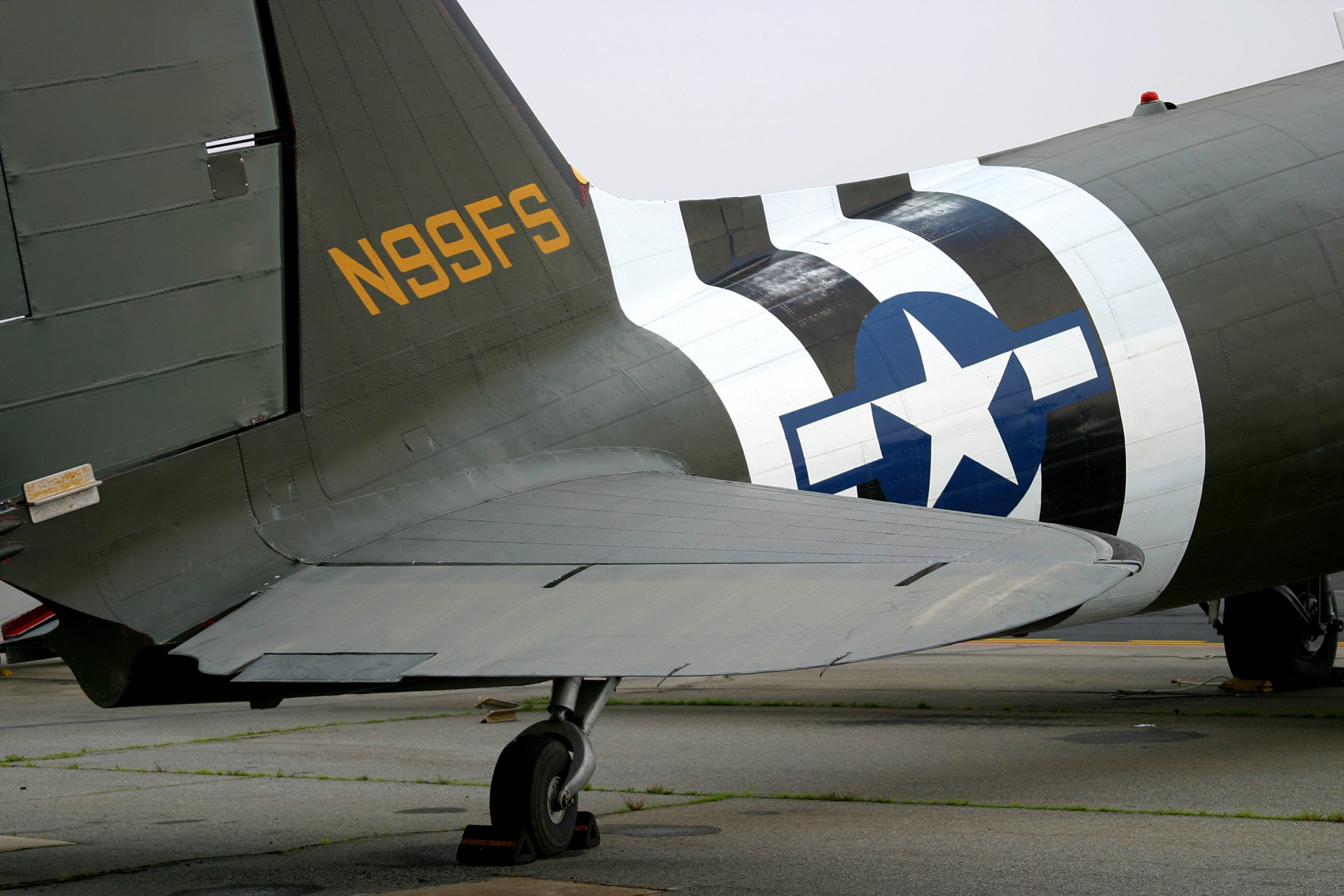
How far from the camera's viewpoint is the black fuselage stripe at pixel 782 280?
8422 millimetres

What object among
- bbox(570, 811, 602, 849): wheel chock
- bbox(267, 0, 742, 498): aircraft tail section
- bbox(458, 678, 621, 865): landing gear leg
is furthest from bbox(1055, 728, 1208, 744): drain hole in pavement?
→ bbox(458, 678, 621, 865): landing gear leg

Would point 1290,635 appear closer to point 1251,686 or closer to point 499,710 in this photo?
point 1251,686

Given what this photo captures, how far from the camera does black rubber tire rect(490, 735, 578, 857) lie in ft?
21.0

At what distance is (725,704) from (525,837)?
29.8ft

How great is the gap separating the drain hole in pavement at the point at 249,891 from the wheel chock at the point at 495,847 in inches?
28.6

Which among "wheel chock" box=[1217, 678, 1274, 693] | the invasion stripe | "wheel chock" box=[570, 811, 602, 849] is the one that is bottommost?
"wheel chock" box=[1217, 678, 1274, 693]

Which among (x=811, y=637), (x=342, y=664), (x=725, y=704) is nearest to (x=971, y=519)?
(x=811, y=637)

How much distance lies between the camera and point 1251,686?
557 inches

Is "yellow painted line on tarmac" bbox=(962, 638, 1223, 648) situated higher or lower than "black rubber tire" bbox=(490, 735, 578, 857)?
lower

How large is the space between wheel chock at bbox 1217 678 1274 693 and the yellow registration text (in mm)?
9918

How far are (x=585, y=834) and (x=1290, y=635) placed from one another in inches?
381

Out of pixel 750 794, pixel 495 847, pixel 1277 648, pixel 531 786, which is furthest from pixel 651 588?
pixel 1277 648

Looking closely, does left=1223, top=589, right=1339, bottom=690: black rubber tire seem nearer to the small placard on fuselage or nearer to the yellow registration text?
the yellow registration text

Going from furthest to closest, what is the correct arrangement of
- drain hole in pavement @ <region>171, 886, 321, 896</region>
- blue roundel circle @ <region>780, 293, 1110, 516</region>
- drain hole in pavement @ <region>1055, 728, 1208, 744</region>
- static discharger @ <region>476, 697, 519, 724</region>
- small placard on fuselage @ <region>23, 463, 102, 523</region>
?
1. static discharger @ <region>476, 697, 519, 724</region>
2. drain hole in pavement @ <region>1055, 728, 1208, 744</region>
3. blue roundel circle @ <region>780, 293, 1110, 516</region>
4. drain hole in pavement @ <region>171, 886, 321, 896</region>
5. small placard on fuselage @ <region>23, 463, 102, 523</region>
